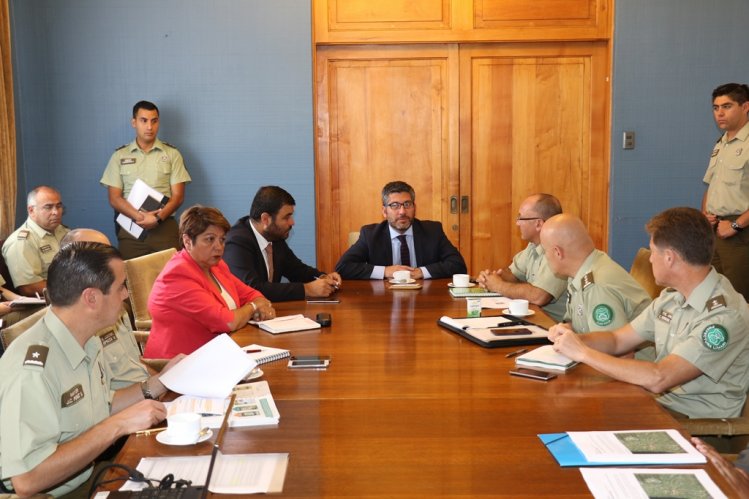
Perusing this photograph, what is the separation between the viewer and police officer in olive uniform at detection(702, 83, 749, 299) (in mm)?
5137

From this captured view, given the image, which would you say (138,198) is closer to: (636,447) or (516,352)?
(516,352)

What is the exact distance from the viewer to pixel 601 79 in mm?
6219

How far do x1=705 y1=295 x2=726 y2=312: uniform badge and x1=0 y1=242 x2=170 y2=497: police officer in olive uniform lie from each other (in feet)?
5.69

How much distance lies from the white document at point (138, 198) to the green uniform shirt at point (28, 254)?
2.56 feet

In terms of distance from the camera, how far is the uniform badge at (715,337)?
2412 mm

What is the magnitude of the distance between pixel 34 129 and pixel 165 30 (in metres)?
1.33

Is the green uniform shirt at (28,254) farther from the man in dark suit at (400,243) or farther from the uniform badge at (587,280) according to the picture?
the uniform badge at (587,280)

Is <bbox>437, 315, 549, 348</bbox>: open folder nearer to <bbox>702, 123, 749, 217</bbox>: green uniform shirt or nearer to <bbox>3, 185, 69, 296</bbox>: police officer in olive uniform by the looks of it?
<bbox>702, 123, 749, 217</bbox>: green uniform shirt

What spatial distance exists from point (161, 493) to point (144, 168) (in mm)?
4741

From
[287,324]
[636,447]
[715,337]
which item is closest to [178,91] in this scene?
[287,324]

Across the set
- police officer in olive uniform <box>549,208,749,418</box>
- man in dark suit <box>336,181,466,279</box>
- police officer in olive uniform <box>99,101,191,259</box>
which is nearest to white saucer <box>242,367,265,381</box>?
police officer in olive uniform <box>549,208,749,418</box>

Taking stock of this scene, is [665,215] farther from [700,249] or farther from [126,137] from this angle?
[126,137]

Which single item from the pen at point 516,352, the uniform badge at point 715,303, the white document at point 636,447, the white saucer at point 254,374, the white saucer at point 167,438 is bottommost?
the pen at point 516,352

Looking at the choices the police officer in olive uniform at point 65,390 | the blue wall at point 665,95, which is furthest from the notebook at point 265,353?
the blue wall at point 665,95
